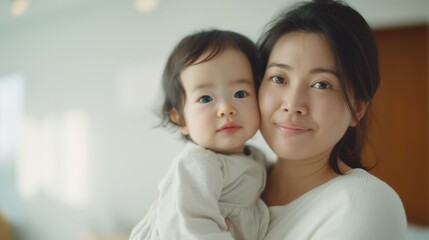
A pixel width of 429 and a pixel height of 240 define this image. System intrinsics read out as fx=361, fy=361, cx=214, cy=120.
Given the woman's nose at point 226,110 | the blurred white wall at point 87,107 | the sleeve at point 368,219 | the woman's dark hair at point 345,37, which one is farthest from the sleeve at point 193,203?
the blurred white wall at point 87,107

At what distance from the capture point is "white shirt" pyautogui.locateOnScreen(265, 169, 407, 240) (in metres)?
0.75

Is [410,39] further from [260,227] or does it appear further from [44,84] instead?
[44,84]

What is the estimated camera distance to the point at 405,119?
8.94 feet

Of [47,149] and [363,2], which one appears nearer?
[363,2]

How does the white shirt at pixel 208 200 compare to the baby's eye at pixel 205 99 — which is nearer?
the white shirt at pixel 208 200

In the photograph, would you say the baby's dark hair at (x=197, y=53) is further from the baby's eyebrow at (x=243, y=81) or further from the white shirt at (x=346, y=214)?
the white shirt at (x=346, y=214)

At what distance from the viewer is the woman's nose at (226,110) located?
96 cm

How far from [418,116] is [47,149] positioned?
3932 mm

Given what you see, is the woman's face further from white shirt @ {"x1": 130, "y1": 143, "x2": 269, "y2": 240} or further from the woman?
white shirt @ {"x1": 130, "y1": 143, "x2": 269, "y2": 240}

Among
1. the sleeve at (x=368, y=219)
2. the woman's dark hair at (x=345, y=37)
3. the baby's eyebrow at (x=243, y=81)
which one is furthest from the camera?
the baby's eyebrow at (x=243, y=81)

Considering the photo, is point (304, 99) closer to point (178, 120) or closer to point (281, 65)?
point (281, 65)

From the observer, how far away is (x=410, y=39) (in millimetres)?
2645

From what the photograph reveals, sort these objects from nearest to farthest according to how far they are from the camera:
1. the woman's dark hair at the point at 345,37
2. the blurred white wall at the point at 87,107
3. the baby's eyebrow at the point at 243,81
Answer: the woman's dark hair at the point at 345,37
the baby's eyebrow at the point at 243,81
the blurred white wall at the point at 87,107

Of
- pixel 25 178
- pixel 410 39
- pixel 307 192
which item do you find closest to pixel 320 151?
pixel 307 192
